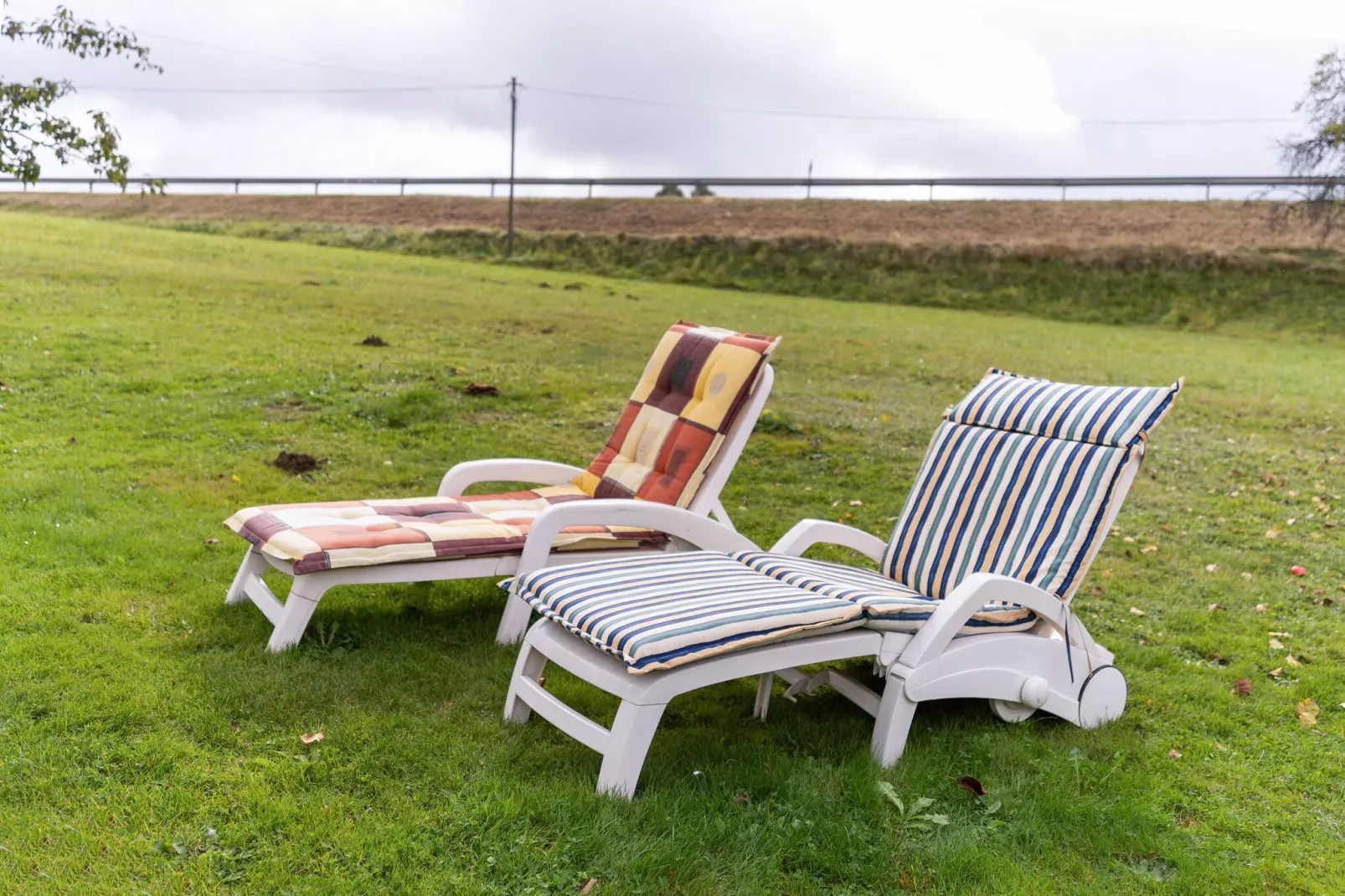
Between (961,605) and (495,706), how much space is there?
1.73 metres

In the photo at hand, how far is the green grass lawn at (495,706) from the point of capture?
2.89m

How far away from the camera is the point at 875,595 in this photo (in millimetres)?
3502

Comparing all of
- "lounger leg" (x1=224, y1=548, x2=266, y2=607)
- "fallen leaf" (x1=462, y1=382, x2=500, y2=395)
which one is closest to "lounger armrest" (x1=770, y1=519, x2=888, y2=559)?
"lounger leg" (x1=224, y1=548, x2=266, y2=607)

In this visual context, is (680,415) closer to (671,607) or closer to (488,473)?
(488,473)

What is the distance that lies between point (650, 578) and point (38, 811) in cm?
196

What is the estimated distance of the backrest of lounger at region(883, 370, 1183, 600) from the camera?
382cm

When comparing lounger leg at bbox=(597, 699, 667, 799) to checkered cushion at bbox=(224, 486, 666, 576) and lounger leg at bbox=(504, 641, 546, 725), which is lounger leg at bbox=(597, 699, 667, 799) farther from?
checkered cushion at bbox=(224, 486, 666, 576)

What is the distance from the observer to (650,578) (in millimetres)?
3564

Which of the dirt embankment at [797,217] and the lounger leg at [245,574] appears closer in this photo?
the lounger leg at [245,574]

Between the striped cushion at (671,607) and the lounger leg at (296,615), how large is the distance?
835 millimetres

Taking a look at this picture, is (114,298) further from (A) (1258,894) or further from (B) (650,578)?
(A) (1258,894)

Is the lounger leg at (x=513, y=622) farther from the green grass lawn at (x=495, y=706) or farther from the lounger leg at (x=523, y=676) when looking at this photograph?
the lounger leg at (x=523, y=676)

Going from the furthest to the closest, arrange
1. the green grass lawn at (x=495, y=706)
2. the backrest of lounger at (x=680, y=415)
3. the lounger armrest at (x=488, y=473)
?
the lounger armrest at (x=488, y=473)
the backrest of lounger at (x=680, y=415)
the green grass lawn at (x=495, y=706)

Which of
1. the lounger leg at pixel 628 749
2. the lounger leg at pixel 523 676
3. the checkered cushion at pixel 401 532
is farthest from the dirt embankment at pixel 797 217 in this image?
the lounger leg at pixel 628 749
